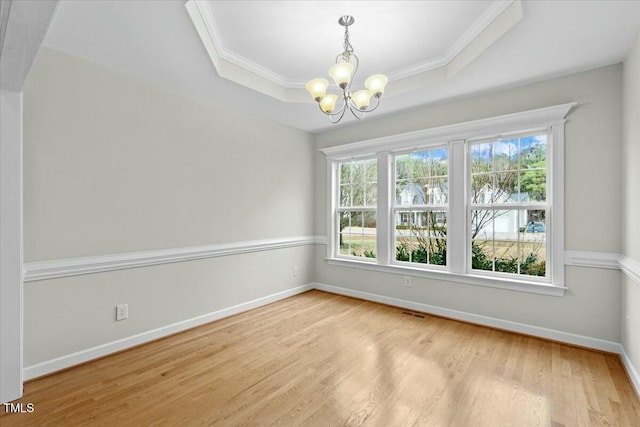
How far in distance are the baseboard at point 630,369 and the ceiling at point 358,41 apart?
2482 millimetres

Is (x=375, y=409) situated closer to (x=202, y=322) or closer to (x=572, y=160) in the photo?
(x=202, y=322)

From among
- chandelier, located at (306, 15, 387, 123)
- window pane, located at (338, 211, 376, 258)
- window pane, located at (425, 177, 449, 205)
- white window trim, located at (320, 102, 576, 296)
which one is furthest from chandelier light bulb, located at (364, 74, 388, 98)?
window pane, located at (338, 211, 376, 258)

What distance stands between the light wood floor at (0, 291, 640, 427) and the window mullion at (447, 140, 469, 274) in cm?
76

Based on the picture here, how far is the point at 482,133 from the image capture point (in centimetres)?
335

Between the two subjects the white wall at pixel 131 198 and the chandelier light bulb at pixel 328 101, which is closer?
the white wall at pixel 131 198

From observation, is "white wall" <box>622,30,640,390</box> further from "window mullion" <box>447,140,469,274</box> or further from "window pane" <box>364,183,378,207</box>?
"window pane" <box>364,183,378,207</box>

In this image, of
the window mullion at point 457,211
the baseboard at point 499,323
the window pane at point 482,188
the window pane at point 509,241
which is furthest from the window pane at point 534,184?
the baseboard at point 499,323

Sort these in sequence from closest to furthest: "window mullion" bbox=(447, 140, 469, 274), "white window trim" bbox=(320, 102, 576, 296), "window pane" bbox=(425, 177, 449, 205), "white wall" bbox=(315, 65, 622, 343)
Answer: "white wall" bbox=(315, 65, 622, 343)
"white window trim" bbox=(320, 102, 576, 296)
"window mullion" bbox=(447, 140, 469, 274)
"window pane" bbox=(425, 177, 449, 205)

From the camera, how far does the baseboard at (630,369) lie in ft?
7.02

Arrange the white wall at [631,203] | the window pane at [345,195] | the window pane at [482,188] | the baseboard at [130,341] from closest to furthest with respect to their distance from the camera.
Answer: the white wall at [631,203] < the baseboard at [130,341] < the window pane at [482,188] < the window pane at [345,195]

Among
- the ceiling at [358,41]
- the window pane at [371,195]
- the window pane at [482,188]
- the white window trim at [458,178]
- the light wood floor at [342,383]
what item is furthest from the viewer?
the window pane at [371,195]

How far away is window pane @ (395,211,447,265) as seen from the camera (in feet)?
12.4

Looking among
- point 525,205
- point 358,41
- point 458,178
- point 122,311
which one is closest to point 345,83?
point 358,41

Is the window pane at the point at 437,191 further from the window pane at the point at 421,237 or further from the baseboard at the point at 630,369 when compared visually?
the baseboard at the point at 630,369
